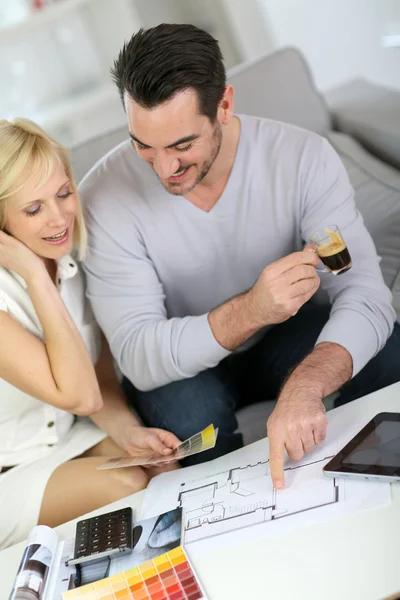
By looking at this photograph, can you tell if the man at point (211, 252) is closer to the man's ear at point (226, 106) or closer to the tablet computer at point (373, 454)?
the man's ear at point (226, 106)

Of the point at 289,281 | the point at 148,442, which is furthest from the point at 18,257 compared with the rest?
the point at 289,281

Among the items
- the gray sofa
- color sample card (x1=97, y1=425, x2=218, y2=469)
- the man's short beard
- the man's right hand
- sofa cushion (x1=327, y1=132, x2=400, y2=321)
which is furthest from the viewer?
the gray sofa

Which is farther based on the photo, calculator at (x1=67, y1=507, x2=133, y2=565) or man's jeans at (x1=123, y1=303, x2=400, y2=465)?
man's jeans at (x1=123, y1=303, x2=400, y2=465)

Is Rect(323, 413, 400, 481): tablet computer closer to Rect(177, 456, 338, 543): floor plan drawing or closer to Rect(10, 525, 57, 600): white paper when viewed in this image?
Rect(177, 456, 338, 543): floor plan drawing

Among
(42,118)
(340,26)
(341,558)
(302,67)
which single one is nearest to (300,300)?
(341,558)

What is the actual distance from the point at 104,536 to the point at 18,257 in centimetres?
71

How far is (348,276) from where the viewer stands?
1733 millimetres

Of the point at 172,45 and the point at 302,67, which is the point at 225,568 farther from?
the point at 302,67

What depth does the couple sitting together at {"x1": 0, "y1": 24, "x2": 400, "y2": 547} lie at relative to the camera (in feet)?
5.20

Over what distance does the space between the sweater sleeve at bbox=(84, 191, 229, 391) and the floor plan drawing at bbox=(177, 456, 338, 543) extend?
0.41m

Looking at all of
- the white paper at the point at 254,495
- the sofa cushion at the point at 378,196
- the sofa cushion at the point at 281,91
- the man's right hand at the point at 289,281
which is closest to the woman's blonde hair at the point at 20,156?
the man's right hand at the point at 289,281

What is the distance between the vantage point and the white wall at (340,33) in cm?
313

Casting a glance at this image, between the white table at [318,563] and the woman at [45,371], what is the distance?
47 centimetres

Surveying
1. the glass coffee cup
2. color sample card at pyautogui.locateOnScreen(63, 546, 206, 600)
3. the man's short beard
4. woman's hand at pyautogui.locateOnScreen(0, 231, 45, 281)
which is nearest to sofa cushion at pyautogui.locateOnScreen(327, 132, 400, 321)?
the glass coffee cup
